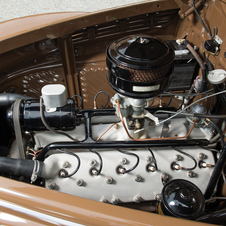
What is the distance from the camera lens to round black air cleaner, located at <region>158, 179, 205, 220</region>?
659 millimetres

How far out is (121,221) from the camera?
55 cm

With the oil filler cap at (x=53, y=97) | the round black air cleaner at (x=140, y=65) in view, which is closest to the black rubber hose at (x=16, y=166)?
the oil filler cap at (x=53, y=97)

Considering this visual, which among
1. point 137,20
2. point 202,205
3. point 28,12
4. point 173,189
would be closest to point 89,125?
point 173,189

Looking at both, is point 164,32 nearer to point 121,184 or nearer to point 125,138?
point 125,138

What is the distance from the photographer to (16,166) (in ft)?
2.59

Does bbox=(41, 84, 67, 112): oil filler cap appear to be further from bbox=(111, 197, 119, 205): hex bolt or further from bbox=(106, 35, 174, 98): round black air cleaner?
bbox=(111, 197, 119, 205): hex bolt

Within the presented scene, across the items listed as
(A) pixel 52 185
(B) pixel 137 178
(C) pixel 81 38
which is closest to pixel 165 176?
(B) pixel 137 178

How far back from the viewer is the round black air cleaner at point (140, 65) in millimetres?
659

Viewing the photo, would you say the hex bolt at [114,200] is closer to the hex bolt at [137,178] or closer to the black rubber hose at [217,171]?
the hex bolt at [137,178]

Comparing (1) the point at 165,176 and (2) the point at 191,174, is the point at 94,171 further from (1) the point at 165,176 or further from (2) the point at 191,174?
(2) the point at 191,174

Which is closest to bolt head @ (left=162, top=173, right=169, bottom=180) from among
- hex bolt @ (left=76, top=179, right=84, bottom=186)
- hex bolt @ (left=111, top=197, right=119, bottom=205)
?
hex bolt @ (left=111, top=197, right=119, bottom=205)

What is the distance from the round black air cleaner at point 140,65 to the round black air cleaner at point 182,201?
0.35 metres

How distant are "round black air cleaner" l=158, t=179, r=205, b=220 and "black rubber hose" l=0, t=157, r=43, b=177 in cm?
54

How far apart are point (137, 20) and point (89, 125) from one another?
2.65 feet
